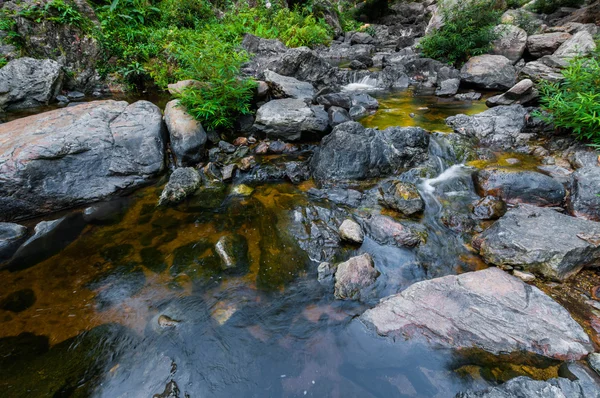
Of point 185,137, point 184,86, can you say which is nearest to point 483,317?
point 185,137

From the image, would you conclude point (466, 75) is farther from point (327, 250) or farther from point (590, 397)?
point (590, 397)

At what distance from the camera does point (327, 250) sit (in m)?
3.92

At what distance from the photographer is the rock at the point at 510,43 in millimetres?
10883

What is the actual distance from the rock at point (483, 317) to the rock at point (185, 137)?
4.69 m

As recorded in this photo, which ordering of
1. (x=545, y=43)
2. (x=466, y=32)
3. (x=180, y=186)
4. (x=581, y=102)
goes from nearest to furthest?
(x=581, y=102), (x=180, y=186), (x=545, y=43), (x=466, y=32)

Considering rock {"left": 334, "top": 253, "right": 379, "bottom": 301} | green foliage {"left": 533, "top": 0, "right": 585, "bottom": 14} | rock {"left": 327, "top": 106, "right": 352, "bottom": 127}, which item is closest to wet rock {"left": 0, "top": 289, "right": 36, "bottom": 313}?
rock {"left": 334, "top": 253, "right": 379, "bottom": 301}

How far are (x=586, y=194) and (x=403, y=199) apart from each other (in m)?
2.59

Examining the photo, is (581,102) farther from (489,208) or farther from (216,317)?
(216,317)

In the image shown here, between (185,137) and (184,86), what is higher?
(184,86)

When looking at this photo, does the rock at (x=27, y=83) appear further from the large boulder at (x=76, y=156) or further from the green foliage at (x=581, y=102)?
the green foliage at (x=581, y=102)

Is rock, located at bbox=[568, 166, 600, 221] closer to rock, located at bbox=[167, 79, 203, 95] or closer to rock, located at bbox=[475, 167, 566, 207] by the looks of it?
rock, located at bbox=[475, 167, 566, 207]

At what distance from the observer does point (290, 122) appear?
20.7 feet

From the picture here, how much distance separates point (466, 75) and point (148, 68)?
1151 centimetres

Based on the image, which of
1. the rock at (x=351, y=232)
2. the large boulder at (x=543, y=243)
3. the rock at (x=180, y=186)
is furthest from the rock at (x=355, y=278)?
the rock at (x=180, y=186)
